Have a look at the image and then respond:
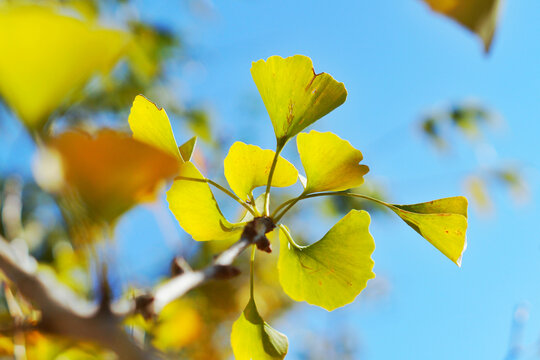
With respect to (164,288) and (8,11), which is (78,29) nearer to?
(8,11)

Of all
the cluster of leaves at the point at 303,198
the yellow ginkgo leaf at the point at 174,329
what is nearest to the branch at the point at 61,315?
the cluster of leaves at the point at 303,198

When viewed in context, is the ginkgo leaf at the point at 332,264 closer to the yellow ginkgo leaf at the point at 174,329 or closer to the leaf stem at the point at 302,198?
the leaf stem at the point at 302,198

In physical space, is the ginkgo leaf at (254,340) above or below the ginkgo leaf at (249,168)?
below

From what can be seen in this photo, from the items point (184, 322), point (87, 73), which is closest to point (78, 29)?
point (87, 73)

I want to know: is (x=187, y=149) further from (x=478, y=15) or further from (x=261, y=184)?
Answer: (x=478, y=15)

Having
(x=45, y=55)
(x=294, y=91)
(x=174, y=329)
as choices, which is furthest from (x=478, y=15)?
(x=174, y=329)
